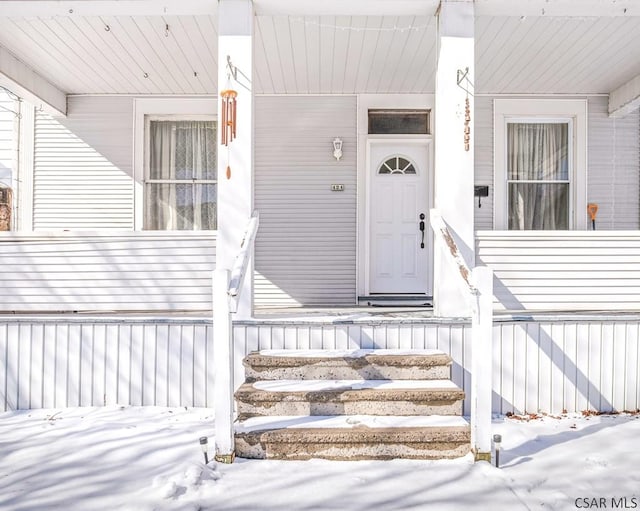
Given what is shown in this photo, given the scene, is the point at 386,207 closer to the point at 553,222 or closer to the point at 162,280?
the point at 553,222

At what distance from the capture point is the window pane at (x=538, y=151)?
6.10 metres

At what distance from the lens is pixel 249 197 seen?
3834 millimetres

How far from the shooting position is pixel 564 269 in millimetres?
3986

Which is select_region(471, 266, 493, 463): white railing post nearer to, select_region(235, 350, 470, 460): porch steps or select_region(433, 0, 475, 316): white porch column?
select_region(235, 350, 470, 460): porch steps

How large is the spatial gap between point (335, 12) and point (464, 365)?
2909mm

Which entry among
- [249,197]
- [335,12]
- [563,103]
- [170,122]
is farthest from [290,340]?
[563,103]

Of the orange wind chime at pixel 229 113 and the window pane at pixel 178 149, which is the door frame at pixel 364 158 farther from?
the orange wind chime at pixel 229 113

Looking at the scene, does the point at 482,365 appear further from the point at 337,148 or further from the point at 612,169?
the point at 612,169

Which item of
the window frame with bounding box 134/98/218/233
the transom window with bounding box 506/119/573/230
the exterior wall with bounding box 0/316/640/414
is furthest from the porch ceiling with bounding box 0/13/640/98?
the exterior wall with bounding box 0/316/640/414

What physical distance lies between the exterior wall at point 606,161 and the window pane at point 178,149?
131 inches

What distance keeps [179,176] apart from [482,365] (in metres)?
4.62

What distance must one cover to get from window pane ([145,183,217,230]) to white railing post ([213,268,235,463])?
11.8 ft

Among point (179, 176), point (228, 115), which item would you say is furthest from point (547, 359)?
point (179, 176)

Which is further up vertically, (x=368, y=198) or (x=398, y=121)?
(x=398, y=121)
